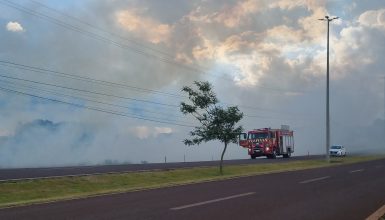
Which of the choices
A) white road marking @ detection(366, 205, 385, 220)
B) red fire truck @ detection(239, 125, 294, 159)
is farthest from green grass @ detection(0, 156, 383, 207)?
red fire truck @ detection(239, 125, 294, 159)

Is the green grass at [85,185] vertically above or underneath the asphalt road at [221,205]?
underneath

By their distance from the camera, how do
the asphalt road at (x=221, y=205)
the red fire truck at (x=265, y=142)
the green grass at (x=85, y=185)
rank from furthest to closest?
the red fire truck at (x=265, y=142), the green grass at (x=85, y=185), the asphalt road at (x=221, y=205)

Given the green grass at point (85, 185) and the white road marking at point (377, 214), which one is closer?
the white road marking at point (377, 214)

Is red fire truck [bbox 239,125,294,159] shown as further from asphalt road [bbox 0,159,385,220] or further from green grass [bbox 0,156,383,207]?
asphalt road [bbox 0,159,385,220]

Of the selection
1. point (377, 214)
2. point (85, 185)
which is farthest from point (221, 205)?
point (85, 185)

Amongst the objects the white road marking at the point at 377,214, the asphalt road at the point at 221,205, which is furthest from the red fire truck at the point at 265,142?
the white road marking at the point at 377,214

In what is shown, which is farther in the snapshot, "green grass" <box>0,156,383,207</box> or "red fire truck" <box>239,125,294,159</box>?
"red fire truck" <box>239,125,294,159</box>

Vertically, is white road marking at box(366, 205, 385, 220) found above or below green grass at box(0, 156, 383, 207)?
above

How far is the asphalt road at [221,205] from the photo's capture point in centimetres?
1127

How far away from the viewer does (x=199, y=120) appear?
33.9 m

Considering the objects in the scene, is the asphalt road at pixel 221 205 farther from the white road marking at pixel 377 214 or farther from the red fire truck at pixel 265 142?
the red fire truck at pixel 265 142

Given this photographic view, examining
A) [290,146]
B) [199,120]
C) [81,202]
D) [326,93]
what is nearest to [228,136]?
[199,120]

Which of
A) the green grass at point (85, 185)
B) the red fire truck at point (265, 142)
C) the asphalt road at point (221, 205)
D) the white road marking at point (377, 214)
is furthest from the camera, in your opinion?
the red fire truck at point (265, 142)

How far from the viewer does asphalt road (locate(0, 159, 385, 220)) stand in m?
11.3
